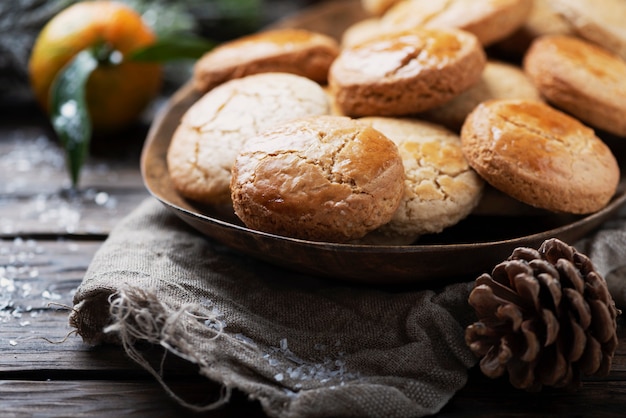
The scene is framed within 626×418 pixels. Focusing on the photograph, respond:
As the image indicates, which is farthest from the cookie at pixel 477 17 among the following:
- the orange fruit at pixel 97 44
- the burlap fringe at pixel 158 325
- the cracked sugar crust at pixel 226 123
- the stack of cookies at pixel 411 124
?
the burlap fringe at pixel 158 325


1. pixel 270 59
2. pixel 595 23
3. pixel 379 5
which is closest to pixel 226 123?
pixel 270 59

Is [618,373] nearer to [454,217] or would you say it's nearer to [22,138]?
[454,217]

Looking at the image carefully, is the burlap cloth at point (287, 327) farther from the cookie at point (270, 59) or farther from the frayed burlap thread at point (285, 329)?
the cookie at point (270, 59)

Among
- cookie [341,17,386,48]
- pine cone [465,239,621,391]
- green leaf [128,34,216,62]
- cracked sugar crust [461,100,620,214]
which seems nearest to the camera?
pine cone [465,239,621,391]

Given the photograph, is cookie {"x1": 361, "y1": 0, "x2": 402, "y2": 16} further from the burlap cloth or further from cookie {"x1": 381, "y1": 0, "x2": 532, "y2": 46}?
the burlap cloth

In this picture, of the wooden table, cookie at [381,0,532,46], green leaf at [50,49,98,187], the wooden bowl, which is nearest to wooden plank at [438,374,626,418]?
the wooden table

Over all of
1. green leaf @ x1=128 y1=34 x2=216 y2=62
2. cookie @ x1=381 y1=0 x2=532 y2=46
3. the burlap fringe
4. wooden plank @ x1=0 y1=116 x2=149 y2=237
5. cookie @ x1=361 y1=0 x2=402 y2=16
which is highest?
cookie @ x1=381 y1=0 x2=532 y2=46

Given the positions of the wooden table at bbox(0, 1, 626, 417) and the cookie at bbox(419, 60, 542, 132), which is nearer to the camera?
the wooden table at bbox(0, 1, 626, 417)
